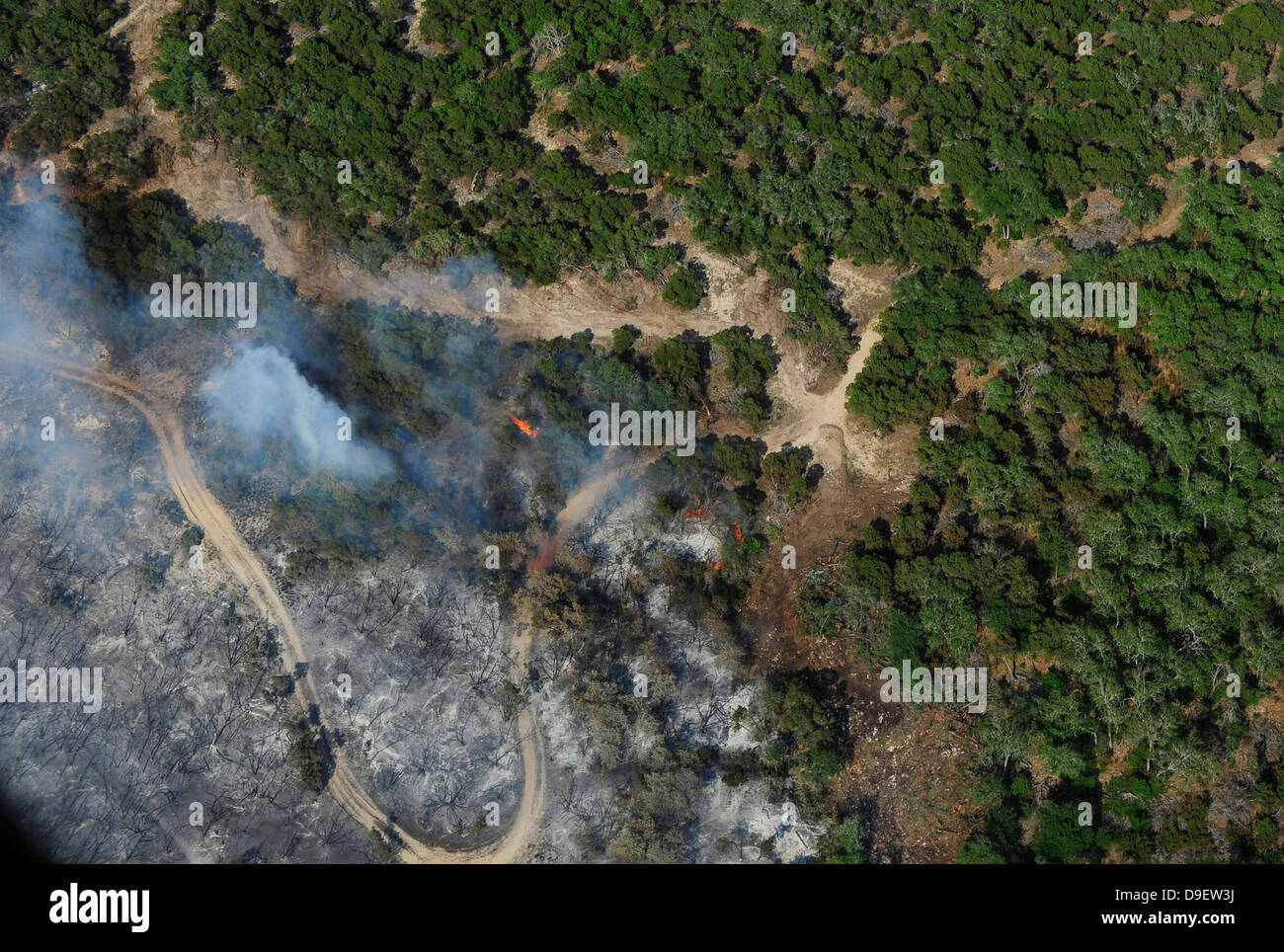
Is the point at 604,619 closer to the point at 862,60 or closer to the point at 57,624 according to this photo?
the point at 57,624

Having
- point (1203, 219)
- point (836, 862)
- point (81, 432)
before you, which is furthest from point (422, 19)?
point (836, 862)

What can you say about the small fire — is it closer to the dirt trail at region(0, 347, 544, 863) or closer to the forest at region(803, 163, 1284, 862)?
the dirt trail at region(0, 347, 544, 863)

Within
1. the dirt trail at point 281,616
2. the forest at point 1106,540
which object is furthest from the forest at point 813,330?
the dirt trail at point 281,616

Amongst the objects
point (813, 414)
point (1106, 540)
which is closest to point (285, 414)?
point (813, 414)

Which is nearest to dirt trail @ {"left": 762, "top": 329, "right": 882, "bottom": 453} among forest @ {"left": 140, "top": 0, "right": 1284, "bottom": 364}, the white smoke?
forest @ {"left": 140, "top": 0, "right": 1284, "bottom": 364}

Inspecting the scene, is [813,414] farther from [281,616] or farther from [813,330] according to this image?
[281,616]
